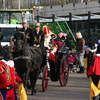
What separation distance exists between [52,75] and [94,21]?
15.9 meters

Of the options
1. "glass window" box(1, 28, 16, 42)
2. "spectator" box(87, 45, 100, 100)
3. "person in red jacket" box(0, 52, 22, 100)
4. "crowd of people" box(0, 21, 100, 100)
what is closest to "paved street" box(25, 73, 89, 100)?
"crowd of people" box(0, 21, 100, 100)

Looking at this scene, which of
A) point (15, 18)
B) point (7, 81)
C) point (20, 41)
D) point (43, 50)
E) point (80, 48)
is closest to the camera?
point (7, 81)

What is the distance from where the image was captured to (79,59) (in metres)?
20.5

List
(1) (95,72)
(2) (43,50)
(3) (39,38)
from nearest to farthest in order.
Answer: (1) (95,72) < (2) (43,50) < (3) (39,38)

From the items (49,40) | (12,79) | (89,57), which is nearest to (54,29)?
(49,40)

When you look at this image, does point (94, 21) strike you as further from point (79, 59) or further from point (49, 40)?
point (49, 40)

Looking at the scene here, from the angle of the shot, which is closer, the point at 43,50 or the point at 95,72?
the point at 95,72

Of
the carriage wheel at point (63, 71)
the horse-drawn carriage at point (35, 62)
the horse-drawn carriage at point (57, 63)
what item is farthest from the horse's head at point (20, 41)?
the carriage wheel at point (63, 71)

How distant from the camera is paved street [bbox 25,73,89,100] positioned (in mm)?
12523

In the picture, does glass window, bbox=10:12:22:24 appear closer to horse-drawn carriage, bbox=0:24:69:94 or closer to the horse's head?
horse-drawn carriage, bbox=0:24:69:94

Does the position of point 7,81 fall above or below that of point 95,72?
above

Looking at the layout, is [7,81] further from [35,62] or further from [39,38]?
[39,38]

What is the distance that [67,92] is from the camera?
13.6 m

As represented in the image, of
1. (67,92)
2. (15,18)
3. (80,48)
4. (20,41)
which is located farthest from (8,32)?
(20,41)
